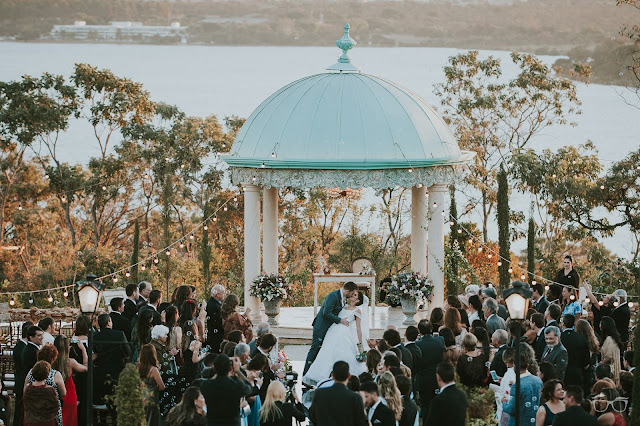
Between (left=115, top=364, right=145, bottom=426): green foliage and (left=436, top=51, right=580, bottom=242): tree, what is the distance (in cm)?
2363

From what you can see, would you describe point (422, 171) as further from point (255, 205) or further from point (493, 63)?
point (493, 63)

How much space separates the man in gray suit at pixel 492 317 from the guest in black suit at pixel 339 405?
4.93 meters

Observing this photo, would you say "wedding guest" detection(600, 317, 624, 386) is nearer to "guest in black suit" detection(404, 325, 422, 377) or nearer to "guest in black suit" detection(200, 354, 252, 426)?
"guest in black suit" detection(404, 325, 422, 377)

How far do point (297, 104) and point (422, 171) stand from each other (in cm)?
300

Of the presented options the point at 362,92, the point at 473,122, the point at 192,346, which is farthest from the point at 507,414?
the point at 473,122

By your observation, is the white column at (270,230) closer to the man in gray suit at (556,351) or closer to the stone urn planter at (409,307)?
the stone urn planter at (409,307)

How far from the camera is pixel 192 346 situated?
13.0 metres

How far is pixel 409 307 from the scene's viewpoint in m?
19.8

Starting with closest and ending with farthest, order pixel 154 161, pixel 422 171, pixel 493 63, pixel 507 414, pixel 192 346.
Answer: pixel 507 414, pixel 192 346, pixel 422 171, pixel 493 63, pixel 154 161

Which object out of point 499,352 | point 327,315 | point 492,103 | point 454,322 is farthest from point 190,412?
point 492,103

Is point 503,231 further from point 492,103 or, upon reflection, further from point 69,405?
point 69,405

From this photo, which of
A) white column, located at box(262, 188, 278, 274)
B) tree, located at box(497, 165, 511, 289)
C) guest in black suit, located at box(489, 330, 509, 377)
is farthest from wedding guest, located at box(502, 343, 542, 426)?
tree, located at box(497, 165, 511, 289)

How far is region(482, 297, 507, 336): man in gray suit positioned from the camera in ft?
46.3

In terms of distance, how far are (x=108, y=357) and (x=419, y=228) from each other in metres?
9.34
